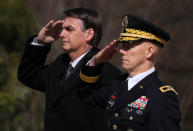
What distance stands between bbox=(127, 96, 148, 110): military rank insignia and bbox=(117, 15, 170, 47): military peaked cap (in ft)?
1.32

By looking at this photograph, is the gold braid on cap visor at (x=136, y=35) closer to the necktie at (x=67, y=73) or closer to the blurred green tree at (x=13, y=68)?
the necktie at (x=67, y=73)

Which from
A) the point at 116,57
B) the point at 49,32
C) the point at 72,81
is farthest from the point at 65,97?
the point at 116,57

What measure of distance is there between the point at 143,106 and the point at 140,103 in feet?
0.12

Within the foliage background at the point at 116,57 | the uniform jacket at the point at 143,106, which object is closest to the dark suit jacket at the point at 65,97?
the uniform jacket at the point at 143,106

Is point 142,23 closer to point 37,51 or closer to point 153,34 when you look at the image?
point 153,34

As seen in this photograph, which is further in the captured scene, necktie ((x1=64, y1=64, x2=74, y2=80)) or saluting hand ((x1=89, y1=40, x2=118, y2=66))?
necktie ((x1=64, y1=64, x2=74, y2=80))

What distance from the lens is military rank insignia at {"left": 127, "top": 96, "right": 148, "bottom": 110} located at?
2544 millimetres

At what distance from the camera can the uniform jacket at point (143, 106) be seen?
2396mm

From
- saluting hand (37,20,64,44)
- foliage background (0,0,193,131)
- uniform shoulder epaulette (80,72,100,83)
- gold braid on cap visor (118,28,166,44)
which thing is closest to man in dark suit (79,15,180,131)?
gold braid on cap visor (118,28,166,44)

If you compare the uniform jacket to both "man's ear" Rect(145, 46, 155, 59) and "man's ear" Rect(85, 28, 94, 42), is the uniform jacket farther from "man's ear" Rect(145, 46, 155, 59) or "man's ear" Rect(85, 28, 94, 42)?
"man's ear" Rect(85, 28, 94, 42)

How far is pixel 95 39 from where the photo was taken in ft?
10.9

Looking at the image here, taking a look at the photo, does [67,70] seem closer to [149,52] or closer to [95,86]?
[95,86]

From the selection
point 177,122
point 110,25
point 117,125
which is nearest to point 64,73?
point 117,125

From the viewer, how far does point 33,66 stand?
354 centimetres
